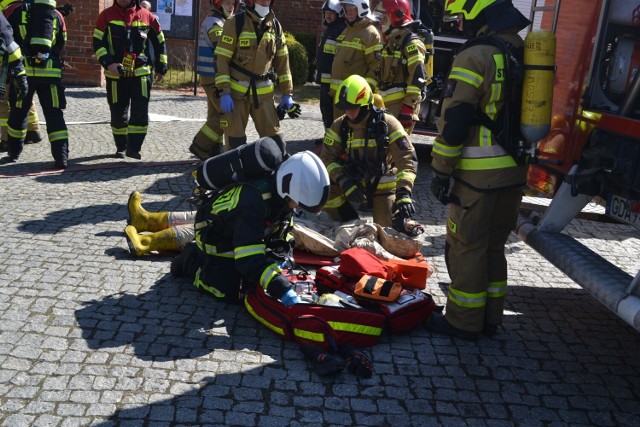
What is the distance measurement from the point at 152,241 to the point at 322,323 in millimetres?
1939

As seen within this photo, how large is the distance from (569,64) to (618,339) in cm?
190

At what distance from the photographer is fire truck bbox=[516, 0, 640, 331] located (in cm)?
407

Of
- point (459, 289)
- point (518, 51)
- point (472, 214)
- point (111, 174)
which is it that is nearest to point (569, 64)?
point (518, 51)

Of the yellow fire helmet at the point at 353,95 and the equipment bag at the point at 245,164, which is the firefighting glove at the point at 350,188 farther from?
the equipment bag at the point at 245,164

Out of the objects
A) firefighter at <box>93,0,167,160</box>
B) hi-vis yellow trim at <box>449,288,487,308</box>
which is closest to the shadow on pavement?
hi-vis yellow trim at <box>449,288,487,308</box>

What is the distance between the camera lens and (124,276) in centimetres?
501

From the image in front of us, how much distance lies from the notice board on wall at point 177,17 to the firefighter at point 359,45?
24.8 feet

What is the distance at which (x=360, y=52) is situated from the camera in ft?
25.8

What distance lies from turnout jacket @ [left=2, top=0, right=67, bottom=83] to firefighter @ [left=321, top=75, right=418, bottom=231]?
3.51 meters

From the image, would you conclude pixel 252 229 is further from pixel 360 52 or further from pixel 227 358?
pixel 360 52

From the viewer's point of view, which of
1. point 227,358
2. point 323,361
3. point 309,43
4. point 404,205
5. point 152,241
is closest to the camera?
point 323,361

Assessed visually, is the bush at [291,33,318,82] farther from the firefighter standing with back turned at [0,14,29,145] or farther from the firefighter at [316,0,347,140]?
the firefighter standing with back turned at [0,14,29,145]

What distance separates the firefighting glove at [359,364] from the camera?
12.7 ft

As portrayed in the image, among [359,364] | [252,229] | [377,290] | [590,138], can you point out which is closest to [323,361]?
[359,364]
